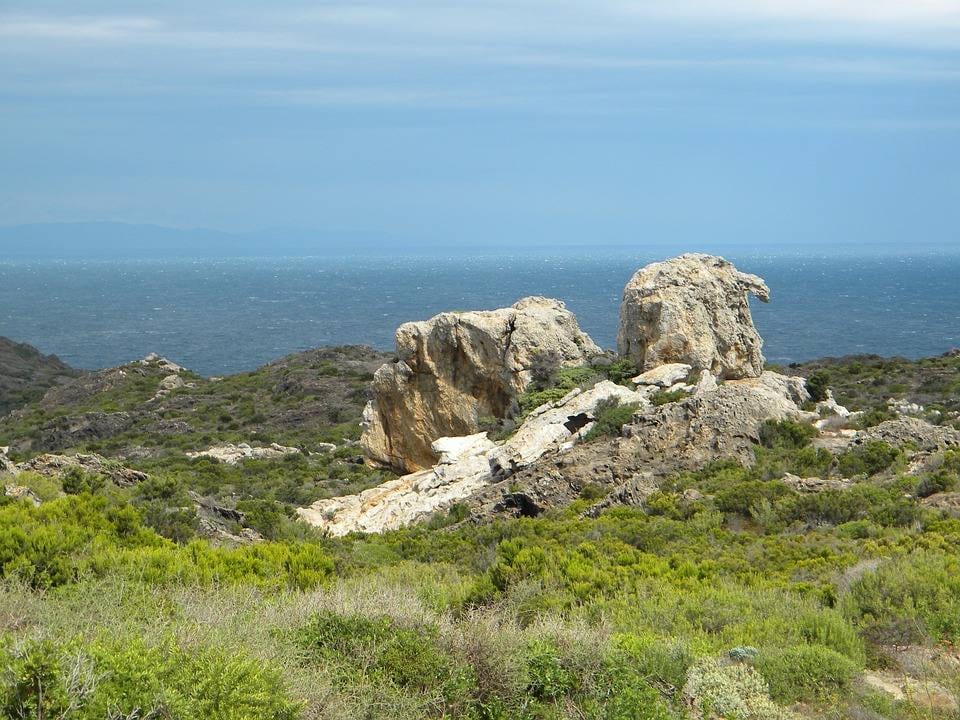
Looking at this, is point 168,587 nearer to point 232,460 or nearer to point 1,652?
point 1,652

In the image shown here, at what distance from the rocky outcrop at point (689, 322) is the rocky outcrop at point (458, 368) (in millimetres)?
1870

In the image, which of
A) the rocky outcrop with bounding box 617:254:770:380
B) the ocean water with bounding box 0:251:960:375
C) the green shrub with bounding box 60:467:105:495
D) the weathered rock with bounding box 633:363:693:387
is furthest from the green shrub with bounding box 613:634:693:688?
the ocean water with bounding box 0:251:960:375

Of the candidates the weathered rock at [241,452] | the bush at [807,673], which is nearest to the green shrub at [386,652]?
the bush at [807,673]

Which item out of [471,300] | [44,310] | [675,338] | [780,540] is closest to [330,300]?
[471,300]

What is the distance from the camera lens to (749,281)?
24.9 meters

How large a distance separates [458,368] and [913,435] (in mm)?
10698

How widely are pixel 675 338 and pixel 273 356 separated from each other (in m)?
63.5

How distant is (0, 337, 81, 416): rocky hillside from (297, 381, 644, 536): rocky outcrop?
39.4m

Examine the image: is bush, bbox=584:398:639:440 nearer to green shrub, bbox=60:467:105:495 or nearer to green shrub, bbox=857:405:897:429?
green shrub, bbox=857:405:897:429

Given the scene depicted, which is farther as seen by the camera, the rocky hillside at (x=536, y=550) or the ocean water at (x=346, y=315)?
the ocean water at (x=346, y=315)

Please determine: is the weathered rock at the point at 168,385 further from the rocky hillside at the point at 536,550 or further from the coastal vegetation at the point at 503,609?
the coastal vegetation at the point at 503,609

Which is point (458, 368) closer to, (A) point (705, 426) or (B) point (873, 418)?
(A) point (705, 426)

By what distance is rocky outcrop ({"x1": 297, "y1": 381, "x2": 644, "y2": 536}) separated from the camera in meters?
18.5

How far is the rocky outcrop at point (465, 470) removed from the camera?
18.5 metres
